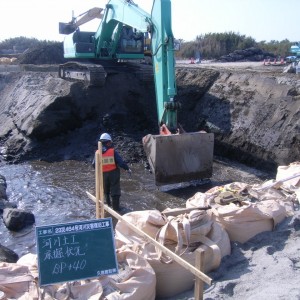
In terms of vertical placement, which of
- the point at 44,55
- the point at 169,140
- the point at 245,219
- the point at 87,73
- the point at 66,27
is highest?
the point at 66,27

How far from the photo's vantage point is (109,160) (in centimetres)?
721

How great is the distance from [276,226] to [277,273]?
1.13 meters

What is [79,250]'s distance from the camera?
11.6ft

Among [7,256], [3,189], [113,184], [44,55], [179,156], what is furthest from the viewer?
[44,55]

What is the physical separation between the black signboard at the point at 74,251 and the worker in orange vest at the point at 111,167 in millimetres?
3537

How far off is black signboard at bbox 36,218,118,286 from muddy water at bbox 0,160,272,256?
291 centimetres

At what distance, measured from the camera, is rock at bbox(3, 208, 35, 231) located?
271 inches

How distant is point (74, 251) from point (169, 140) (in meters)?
5.21

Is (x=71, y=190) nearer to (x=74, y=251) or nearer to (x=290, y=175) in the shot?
(x=290, y=175)

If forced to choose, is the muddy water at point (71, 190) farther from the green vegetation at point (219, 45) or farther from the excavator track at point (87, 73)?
the green vegetation at point (219, 45)

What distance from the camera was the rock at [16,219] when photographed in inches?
271

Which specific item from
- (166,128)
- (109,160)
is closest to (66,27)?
(166,128)

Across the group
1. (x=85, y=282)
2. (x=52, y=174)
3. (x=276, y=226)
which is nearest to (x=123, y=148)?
(x=52, y=174)

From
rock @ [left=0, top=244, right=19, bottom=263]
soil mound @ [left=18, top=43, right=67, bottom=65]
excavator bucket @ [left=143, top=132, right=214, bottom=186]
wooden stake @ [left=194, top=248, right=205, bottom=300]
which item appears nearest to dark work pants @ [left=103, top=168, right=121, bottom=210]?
excavator bucket @ [left=143, top=132, right=214, bottom=186]
